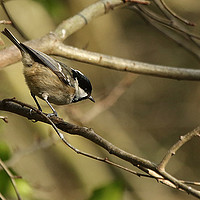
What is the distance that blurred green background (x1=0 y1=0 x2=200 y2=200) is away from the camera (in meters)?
5.78

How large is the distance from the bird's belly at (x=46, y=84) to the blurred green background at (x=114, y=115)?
1.33 metres

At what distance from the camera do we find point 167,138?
23.7 ft

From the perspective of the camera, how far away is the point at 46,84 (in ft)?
11.1

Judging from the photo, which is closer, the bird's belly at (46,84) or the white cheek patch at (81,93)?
the bird's belly at (46,84)

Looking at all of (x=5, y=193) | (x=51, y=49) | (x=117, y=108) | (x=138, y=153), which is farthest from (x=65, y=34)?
(x=117, y=108)

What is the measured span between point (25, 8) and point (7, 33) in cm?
314

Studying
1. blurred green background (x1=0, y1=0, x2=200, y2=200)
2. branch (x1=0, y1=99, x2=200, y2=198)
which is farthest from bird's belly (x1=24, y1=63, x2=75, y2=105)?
blurred green background (x1=0, y1=0, x2=200, y2=200)

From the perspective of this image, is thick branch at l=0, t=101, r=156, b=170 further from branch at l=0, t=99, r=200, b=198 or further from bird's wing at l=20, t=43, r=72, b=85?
bird's wing at l=20, t=43, r=72, b=85

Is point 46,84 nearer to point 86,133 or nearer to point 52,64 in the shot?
point 52,64

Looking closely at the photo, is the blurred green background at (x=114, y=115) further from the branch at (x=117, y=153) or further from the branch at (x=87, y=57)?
the branch at (x=117, y=153)

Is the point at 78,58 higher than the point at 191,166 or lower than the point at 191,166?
higher

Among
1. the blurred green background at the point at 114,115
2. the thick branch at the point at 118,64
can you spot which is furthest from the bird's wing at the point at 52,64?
the blurred green background at the point at 114,115

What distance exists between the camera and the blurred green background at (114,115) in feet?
19.0

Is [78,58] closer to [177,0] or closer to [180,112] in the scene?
[177,0]
